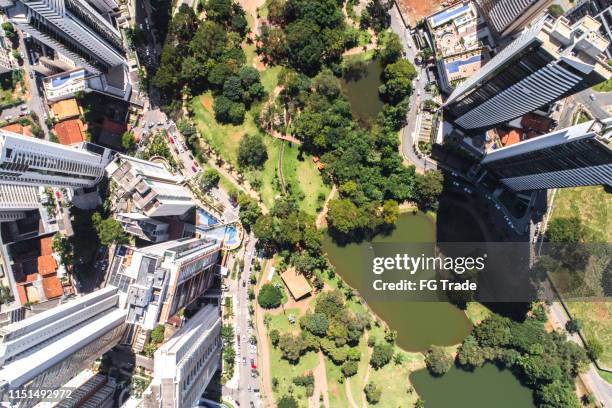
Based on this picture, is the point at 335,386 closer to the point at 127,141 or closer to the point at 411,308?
the point at 411,308

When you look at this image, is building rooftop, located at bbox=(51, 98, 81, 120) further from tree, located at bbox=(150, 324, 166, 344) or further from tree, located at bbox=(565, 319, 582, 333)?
tree, located at bbox=(565, 319, 582, 333)

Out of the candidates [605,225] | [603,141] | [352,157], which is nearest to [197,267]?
[352,157]

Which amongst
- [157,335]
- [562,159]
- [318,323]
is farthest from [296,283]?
[562,159]

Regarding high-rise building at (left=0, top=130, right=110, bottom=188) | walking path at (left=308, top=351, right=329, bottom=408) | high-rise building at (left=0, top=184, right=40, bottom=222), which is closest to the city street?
walking path at (left=308, top=351, right=329, bottom=408)

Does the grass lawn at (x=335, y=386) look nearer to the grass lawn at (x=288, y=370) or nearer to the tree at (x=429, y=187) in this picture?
the grass lawn at (x=288, y=370)

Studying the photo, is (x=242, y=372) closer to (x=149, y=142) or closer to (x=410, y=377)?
(x=410, y=377)
